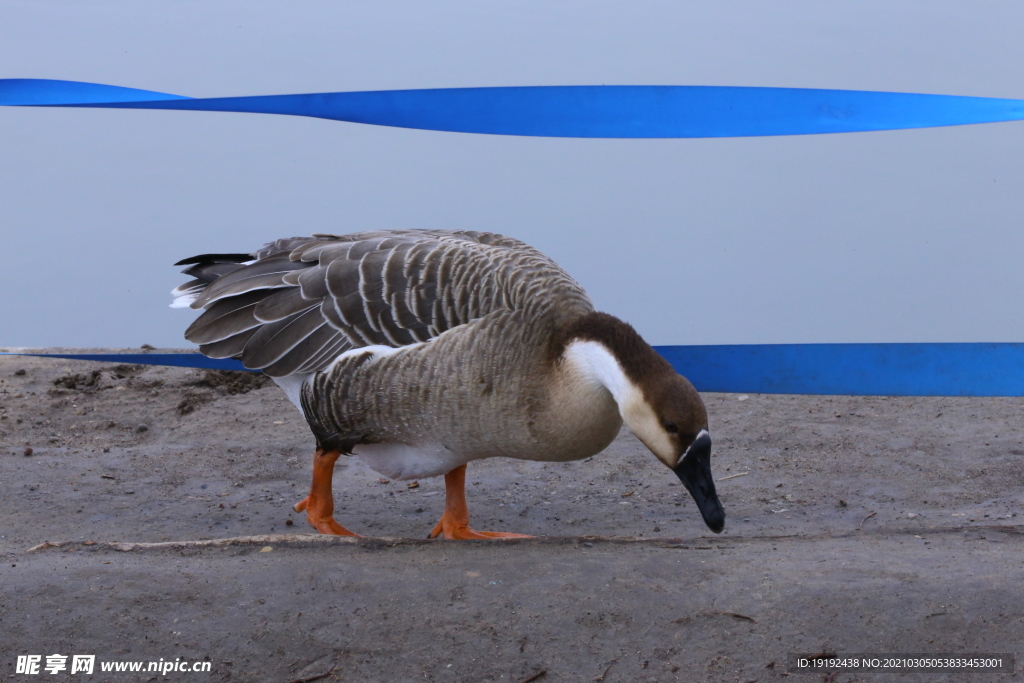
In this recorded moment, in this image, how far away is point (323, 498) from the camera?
12.9ft

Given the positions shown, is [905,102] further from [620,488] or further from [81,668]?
[81,668]

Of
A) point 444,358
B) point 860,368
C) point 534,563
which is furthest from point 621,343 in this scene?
point 860,368

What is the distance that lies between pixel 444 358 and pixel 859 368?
6.22 feet

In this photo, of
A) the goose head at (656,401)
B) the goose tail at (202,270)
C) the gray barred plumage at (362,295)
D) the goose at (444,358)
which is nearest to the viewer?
the goose head at (656,401)

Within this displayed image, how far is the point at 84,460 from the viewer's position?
198 inches

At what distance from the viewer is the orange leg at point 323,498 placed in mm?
3875

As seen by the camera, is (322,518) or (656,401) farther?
(322,518)

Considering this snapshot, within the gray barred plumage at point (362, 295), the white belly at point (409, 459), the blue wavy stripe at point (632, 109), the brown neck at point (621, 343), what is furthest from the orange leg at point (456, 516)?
the blue wavy stripe at point (632, 109)

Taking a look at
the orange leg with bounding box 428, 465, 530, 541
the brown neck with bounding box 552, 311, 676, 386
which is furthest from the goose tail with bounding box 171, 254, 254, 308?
the brown neck with bounding box 552, 311, 676, 386

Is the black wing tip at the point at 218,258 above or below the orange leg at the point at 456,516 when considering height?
above

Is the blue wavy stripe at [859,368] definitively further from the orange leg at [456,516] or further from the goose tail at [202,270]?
the orange leg at [456,516]

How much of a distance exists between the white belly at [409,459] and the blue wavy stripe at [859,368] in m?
0.69

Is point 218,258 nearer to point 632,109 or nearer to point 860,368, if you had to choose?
point 632,109

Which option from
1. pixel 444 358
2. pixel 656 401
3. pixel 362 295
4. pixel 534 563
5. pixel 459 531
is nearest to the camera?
pixel 656 401
